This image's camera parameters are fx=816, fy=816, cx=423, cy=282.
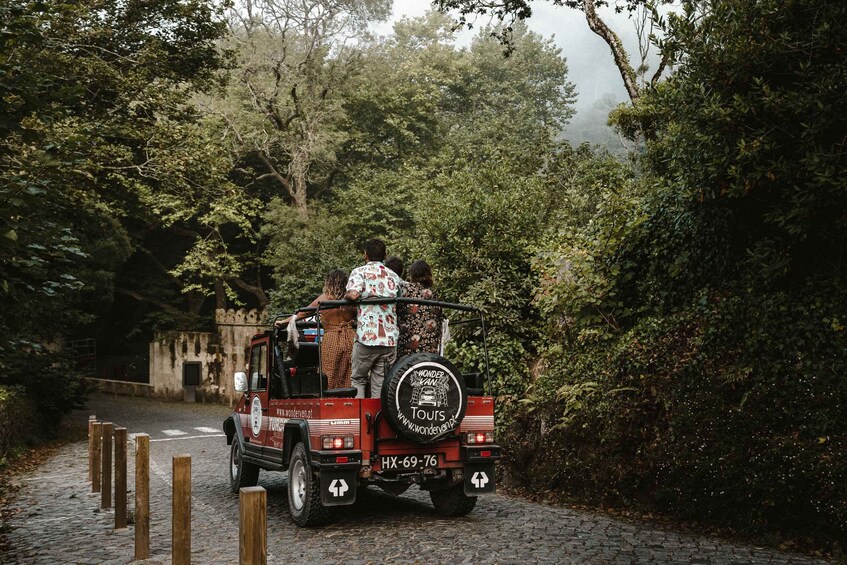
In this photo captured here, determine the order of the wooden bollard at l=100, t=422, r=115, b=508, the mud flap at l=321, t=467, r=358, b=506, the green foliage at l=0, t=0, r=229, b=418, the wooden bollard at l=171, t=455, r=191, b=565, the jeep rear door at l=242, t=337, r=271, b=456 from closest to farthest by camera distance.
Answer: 1. the wooden bollard at l=171, t=455, r=191, b=565
2. the mud flap at l=321, t=467, r=358, b=506
3. the wooden bollard at l=100, t=422, r=115, b=508
4. the jeep rear door at l=242, t=337, r=271, b=456
5. the green foliage at l=0, t=0, r=229, b=418

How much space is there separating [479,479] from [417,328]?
1745mm

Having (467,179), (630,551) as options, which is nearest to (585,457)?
(630,551)

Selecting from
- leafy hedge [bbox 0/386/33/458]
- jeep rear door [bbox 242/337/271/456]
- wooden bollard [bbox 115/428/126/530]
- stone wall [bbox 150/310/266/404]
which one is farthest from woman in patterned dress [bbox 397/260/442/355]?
stone wall [bbox 150/310/266/404]

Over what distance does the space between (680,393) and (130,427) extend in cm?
1694

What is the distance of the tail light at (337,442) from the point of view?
7.87m

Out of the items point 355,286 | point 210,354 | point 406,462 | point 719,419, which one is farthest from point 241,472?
point 210,354

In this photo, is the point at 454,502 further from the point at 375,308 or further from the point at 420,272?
the point at 420,272

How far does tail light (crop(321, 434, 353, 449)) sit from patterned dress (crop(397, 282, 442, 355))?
1.35 metres

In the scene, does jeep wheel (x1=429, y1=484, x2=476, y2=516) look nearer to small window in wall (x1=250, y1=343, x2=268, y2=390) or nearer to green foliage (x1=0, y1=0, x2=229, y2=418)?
small window in wall (x1=250, y1=343, x2=268, y2=390)

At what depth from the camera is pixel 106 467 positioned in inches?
372

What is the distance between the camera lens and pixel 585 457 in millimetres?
9953

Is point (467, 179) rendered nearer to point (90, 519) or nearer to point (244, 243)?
point (90, 519)

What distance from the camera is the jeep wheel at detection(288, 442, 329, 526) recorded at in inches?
319

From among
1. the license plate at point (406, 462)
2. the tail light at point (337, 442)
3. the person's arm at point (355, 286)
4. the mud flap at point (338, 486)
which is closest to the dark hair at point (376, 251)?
the person's arm at point (355, 286)
